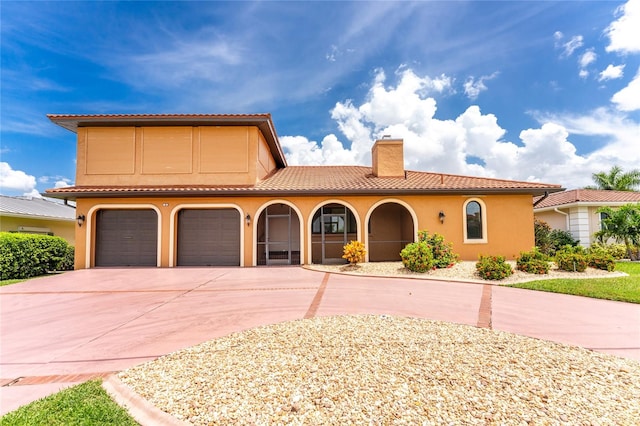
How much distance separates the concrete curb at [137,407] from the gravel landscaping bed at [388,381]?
0.06 m

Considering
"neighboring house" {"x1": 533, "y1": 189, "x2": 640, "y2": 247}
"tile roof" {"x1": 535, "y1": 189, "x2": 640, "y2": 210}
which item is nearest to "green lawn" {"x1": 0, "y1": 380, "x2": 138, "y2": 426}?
"neighboring house" {"x1": 533, "y1": 189, "x2": 640, "y2": 247}

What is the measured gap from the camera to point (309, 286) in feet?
28.1

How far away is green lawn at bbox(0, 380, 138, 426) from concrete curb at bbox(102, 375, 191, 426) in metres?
0.06

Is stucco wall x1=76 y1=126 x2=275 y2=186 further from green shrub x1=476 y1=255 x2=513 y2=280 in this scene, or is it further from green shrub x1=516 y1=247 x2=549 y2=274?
green shrub x1=516 y1=247 x2=549 y2=274

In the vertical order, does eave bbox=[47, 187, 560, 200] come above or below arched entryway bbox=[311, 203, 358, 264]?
above

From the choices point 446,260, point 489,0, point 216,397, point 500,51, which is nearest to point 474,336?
point 216,397

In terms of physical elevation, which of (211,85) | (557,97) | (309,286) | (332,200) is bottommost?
(309,286)

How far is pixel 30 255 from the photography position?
39.3ft

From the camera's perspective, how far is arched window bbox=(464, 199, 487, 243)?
1322 cm

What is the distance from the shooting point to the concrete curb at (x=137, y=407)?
102 inches

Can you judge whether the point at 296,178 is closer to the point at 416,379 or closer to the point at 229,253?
the point at 229,253

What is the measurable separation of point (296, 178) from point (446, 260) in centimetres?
876

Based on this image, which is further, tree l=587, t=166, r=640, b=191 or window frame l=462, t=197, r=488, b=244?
tree l=587, t=166, r=640, b=191

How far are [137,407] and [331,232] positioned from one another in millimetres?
13079
